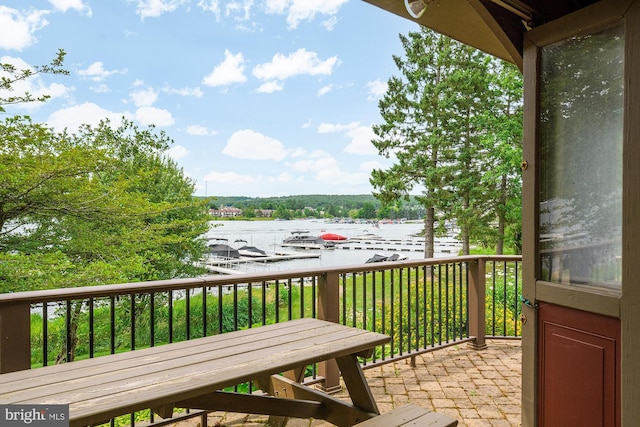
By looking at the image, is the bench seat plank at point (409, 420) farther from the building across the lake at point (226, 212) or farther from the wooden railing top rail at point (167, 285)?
the building across the lake at point (226, 212)

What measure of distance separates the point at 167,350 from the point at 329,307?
4.45 ft

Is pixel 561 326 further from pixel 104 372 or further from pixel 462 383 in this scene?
pixel 104 372

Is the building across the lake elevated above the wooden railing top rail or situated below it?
above

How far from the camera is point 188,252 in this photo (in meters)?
12.0

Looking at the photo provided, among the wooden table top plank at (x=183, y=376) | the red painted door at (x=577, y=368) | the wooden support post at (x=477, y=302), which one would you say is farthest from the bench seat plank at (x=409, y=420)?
the wooden support post at (x=477, y=302)

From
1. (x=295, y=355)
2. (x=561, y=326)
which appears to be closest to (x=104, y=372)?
(x=295, y=355)

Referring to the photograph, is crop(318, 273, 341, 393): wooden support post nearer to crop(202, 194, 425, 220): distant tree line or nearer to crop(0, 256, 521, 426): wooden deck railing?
crop(0, 256, 521, 426): wooden deck railing

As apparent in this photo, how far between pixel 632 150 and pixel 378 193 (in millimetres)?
12656

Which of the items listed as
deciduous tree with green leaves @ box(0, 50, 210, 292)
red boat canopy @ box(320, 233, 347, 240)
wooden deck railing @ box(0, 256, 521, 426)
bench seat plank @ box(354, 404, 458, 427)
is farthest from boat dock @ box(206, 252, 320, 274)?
bench seat plank @ box(354, 404, 458, 427)

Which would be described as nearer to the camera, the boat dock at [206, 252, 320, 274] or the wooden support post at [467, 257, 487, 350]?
the wooden support post at [467, 257, 487, 350]

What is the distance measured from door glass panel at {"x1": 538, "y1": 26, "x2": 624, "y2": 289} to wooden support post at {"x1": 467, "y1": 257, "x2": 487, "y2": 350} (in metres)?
1.94

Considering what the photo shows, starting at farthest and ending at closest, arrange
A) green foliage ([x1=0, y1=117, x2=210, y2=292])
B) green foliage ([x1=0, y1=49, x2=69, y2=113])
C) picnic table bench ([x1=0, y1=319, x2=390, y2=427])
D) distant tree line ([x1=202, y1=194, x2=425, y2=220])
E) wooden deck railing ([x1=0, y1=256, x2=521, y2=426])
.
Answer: distant tree line ([x1=202, y1=194, x2=425, y2=220]) < green foliage ([x1=0, y1=49, x2=69, y2=113]) < green foliage ([x1=0, y1=117, x2=210, y2=292]) < wooden deck railing ([x1=0, y1=256, x2=521, y2=426]) < picnic table bench ([x1=0, y1=319, x2=390, y2=427])

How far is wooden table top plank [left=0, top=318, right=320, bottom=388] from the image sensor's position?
1.49 meters

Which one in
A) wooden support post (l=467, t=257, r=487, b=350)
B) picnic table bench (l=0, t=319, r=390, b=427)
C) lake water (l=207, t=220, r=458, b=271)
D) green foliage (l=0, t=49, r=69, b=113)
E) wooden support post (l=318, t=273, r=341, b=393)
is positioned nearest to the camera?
picnic table bench (l=0, t=319, r=390, b=427)
